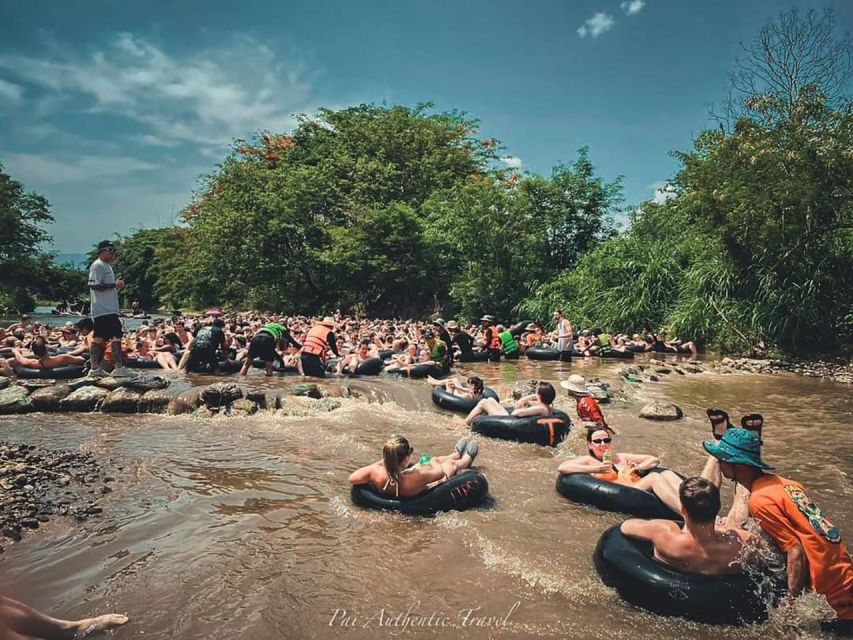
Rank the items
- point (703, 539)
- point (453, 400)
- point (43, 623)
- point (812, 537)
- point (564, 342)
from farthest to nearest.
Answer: point (564, 342) < point (453, 400) < point (703, 539) < point (812, 537) < point (43, 623)

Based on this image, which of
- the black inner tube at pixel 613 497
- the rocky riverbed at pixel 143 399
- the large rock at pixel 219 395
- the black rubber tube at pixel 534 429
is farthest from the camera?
the large rock at pixel 219 395

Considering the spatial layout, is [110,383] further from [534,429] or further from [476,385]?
[534,429]

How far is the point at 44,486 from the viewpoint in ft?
19.7

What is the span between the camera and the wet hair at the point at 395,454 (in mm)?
5500

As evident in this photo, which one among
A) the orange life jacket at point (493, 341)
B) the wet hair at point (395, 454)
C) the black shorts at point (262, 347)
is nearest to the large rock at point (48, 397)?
the black shorts at point (262, 347)

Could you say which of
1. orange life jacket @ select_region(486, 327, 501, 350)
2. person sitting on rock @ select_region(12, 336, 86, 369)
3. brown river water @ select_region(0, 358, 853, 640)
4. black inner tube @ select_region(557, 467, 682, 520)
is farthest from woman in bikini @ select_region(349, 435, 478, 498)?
orange life jacket @ select_region(486, 327, 501, 350)

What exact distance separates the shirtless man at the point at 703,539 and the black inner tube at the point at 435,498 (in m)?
2.19

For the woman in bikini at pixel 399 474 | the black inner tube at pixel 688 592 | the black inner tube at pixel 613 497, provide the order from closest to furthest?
the black inner tube at pixel 688 592, the black inner tube at pixel 613 497, the woman in bikini at pixel 399 474

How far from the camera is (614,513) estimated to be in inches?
221

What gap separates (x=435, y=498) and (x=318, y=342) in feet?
24.7

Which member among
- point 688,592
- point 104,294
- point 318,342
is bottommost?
point 688,592

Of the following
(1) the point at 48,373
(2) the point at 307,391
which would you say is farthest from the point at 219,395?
(1) the point at 48,373

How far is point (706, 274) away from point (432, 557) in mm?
15718

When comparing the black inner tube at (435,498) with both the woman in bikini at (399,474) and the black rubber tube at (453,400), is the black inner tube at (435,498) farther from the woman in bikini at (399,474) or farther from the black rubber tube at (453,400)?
the black rubber tube at (453,400)
